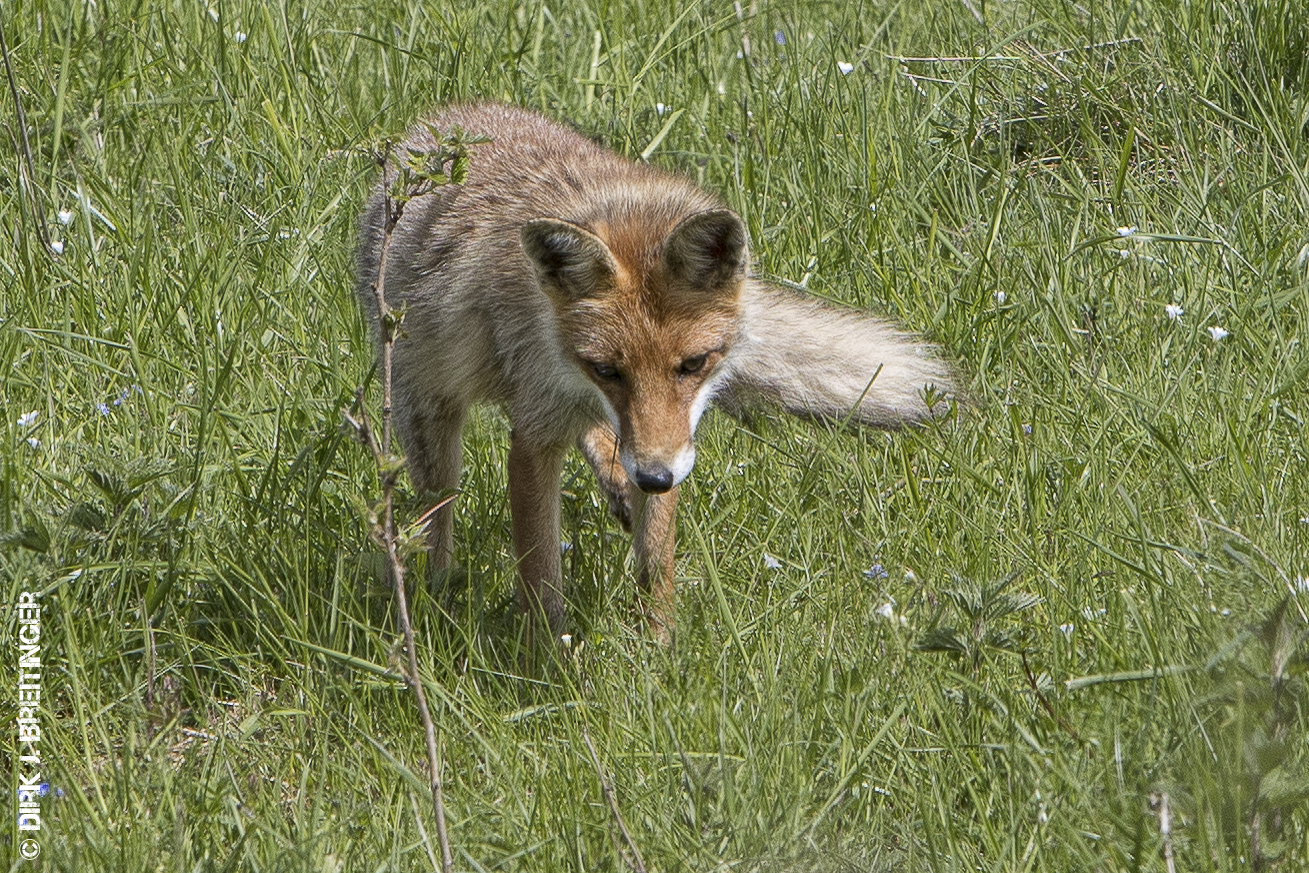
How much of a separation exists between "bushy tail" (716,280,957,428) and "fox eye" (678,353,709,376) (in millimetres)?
450

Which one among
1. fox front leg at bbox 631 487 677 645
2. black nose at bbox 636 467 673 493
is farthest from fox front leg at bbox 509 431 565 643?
black nose at bbox 636 467 673 493

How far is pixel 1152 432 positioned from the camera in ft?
13.2

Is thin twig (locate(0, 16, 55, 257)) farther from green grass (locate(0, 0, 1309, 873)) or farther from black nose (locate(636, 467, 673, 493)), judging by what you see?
black nose (locate(636, 467, 673, 493))

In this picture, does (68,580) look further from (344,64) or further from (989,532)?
(344,64)

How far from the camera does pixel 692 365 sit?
3980 millimetres

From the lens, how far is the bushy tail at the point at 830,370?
4488 millimetres

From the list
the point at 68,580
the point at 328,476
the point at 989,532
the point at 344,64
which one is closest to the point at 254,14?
the point at 344,64

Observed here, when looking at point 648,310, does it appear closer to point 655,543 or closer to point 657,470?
point 657,470

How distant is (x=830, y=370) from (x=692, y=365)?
28.4 inches

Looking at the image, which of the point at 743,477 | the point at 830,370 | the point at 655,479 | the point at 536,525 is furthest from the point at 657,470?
the point at 830,370

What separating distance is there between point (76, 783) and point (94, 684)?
57 cm

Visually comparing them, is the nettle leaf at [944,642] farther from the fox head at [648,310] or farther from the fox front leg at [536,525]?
the fox front leg at [536,525]

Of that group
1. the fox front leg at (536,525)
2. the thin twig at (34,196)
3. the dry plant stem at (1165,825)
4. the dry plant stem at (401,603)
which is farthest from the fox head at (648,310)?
the thin twig at (34,196)

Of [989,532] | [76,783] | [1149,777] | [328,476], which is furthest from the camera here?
[328,476]
